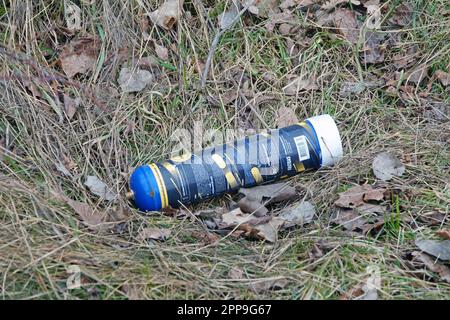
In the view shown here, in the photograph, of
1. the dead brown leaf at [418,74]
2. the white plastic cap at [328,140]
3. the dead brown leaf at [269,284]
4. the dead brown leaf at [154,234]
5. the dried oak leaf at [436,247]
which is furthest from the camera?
the dead brown leaf at [418,74]

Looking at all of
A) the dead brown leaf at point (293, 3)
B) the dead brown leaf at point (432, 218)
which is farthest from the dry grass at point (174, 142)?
the dead brown leaf at point (293, 3)

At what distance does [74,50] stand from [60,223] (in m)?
0.97

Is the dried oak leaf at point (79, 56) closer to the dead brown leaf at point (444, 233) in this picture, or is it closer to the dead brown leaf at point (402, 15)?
the dead brown leaf at point (402, 15)

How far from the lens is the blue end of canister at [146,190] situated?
2.45 metres

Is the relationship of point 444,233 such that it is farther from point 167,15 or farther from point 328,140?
point 167,15

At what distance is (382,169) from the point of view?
2.58 meters

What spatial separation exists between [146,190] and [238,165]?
1.30 ft

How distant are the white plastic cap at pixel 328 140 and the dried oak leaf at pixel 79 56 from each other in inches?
41.1

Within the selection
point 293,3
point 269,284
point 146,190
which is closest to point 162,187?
point 146,190

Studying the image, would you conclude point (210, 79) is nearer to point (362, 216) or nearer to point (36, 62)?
point (36, 62)

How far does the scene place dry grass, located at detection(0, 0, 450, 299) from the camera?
2.03 meters

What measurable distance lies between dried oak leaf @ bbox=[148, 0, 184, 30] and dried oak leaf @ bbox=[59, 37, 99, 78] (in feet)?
0.97

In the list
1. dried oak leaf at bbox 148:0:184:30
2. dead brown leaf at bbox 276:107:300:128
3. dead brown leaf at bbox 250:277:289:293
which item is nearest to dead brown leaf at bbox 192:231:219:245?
Answer: dead brown leaf at bbox 250:277:289:293
